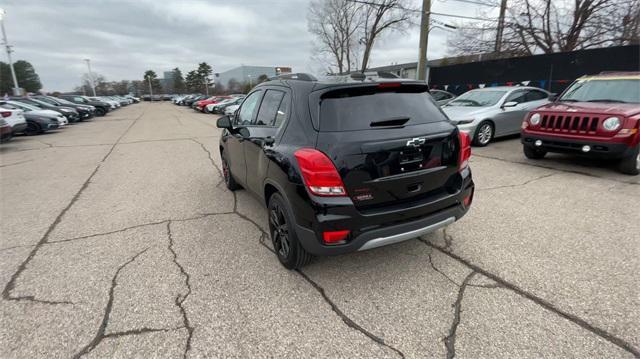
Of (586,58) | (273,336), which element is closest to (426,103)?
(273,336)

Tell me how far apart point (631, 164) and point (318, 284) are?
6.00 meters

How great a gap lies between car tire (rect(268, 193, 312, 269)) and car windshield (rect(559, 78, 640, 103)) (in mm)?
6646

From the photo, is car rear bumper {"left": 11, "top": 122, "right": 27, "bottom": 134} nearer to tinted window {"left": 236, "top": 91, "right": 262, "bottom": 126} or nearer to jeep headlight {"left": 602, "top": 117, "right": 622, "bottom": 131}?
tinted window {"left": 236, "top": 91, "right": 262, "bottom": 126}

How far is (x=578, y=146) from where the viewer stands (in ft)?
18.4

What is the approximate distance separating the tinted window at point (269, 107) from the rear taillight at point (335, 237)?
145 cm

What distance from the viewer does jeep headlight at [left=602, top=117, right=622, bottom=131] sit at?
518 centimetres

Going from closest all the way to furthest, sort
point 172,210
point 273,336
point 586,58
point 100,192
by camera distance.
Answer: point 273,336 < point 172,210 < point 100,192 < point 586,58

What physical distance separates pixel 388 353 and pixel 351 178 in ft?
3.97

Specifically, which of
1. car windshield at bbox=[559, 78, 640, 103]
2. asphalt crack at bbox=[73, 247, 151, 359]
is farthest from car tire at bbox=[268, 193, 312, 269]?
car windshield at bbox=[559, 78, 640, 103]

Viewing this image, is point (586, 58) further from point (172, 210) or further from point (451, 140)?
point (172, 210)

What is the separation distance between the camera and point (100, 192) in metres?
5.68

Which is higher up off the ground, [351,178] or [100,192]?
[351,178]

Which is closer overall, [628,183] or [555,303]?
[555,303]

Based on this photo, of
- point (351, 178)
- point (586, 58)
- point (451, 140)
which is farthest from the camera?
point (586, 58)
